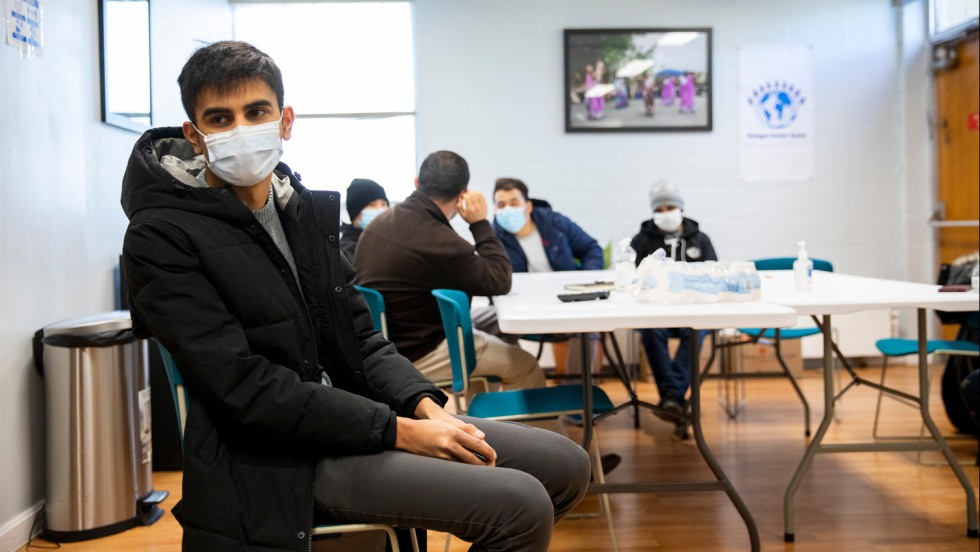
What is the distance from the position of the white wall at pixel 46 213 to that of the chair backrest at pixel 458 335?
1351 mm

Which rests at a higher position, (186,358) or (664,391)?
(186,358)

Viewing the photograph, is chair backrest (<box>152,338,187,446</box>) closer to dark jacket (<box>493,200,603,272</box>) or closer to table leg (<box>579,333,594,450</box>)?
table leg (<box>579,333,594,450</box>)

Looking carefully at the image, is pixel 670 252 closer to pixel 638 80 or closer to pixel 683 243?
pixel 683 243

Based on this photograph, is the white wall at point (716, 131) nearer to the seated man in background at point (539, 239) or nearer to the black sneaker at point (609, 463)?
the seated man in background at point (539, 239)

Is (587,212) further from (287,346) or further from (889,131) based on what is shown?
(287,346)

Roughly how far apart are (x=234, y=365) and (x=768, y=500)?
2281mm

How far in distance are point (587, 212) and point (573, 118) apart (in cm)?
64

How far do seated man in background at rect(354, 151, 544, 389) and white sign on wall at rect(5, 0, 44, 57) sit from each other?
1.29 metres

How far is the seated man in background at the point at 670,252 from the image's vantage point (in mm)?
4156

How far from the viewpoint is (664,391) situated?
164 inches

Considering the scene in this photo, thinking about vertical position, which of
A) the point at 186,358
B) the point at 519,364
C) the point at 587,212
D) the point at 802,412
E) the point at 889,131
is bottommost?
the point at 802,412

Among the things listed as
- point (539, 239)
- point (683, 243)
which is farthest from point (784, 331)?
point (539, 239)

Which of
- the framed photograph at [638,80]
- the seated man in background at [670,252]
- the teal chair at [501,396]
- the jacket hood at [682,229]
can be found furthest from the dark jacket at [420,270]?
the framed photograph at [638,80]

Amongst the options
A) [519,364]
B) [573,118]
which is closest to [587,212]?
[573,118]
